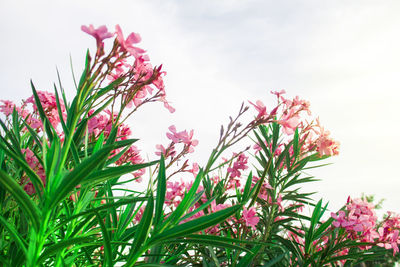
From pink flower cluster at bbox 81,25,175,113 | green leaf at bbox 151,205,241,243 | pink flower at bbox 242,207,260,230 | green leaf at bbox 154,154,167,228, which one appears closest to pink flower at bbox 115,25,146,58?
pink flower cluster at bbox 81,25,175,113

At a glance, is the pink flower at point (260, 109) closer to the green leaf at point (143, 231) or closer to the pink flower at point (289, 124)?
the pink flower at point (289, 124)

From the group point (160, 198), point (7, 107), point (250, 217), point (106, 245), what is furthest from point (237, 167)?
point (7, 107)

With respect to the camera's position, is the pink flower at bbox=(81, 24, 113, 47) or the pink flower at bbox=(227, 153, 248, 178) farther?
the pink flower at bbox=(227, 153, 248, 178)

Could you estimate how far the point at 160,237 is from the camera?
1.04 meters

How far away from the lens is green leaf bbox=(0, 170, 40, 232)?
0.83 m

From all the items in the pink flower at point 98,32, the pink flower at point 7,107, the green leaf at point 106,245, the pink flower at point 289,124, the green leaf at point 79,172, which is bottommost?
the green leaf at point 106,245

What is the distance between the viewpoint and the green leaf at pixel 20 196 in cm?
83

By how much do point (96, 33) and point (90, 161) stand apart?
13.5 inches

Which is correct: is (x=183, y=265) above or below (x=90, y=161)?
below

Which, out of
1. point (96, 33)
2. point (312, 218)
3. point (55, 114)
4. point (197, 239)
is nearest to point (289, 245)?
point (312, 218)

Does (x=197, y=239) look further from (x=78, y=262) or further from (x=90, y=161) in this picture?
(x=78, y=262)

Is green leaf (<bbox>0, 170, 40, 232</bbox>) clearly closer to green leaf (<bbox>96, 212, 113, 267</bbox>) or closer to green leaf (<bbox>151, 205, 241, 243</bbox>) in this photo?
green leaf (<bbox>96, 212, 113, 267</bbox>)

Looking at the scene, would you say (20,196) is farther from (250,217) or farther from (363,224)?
(363,224)

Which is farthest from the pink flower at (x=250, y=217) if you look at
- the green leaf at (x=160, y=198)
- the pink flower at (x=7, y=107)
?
the pink flower at (x=7, y=107)
